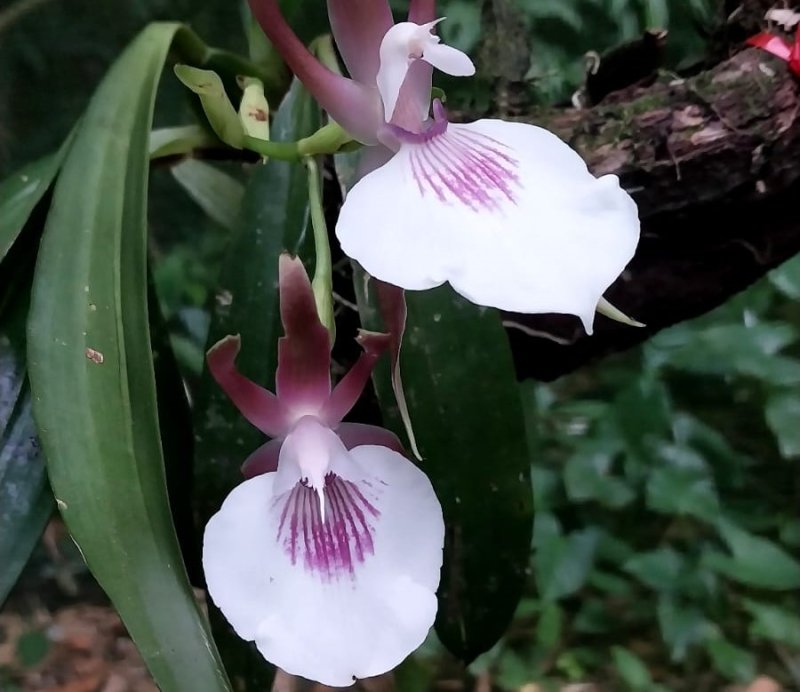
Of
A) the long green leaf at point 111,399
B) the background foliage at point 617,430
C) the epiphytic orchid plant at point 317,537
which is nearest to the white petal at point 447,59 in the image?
the epiphytic orchid plant at point 317,537

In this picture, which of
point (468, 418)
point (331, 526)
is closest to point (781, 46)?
point (468, 418)

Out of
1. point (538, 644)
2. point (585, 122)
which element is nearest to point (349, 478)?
point (585, 122)

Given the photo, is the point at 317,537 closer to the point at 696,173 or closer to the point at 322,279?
the point at 322,279

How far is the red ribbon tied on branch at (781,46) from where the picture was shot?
61 centimetres

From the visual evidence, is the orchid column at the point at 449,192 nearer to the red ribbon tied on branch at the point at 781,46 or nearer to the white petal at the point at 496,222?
the white petal at the point at 496,222

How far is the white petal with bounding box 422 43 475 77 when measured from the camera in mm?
368

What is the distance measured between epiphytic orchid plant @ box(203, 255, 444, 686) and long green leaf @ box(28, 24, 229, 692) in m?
0.06

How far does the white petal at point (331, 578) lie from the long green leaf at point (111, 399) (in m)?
0.06

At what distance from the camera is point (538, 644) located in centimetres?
110

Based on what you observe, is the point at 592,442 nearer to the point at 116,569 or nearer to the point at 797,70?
the point at 797,70

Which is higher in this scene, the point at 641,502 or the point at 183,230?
the point at 183,230

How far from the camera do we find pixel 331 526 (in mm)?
357

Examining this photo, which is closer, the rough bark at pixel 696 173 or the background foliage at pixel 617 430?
the rough bark at pixel 696 173

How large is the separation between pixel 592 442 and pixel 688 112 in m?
0.49
